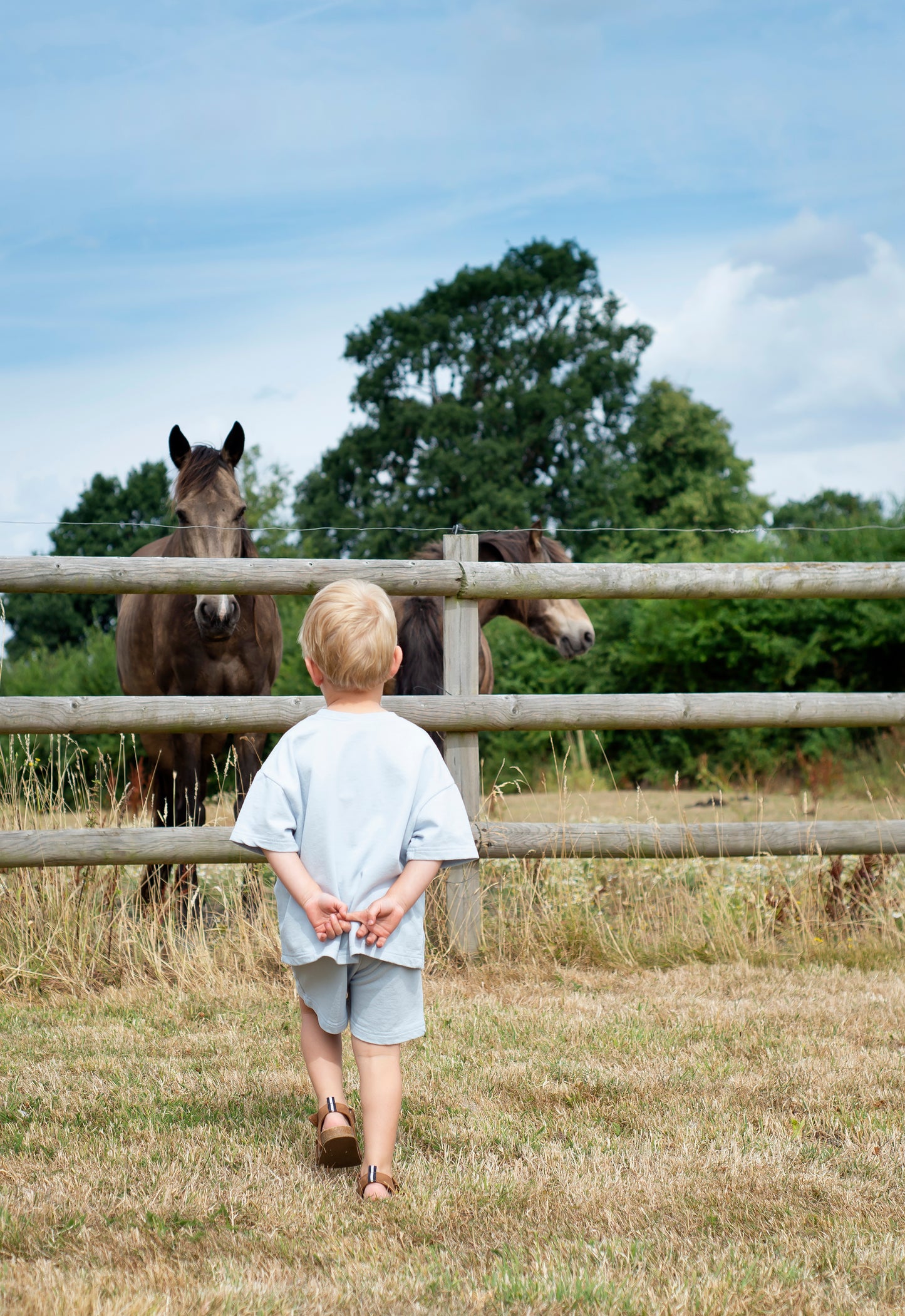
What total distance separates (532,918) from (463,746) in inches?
30.7

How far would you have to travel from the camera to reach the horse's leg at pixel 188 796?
5.11m

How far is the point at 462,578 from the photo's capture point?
4.61m

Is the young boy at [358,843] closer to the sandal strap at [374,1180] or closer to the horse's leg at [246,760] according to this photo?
the sandal strap at [374,1180]

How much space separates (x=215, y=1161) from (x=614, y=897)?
9.25 feet

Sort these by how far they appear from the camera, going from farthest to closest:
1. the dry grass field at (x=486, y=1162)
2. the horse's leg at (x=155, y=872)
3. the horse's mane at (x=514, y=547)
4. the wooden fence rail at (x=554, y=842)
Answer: the horse's mane at (x=514, y=547) → the horse's leg at (x=155, y=872) → the wooden fence rail at (x=554, y=842) → the dry grass field at (x=486, y=1162)

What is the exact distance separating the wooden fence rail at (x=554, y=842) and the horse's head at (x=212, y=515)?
112 cm

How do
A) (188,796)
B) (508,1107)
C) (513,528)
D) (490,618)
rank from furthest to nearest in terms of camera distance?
(513,528)
(490,618)
(188,796)
(508,1107)

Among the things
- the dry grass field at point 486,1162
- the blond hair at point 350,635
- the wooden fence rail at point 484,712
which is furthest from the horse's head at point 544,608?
the blond hair at point 350,635

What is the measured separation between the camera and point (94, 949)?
4.48m

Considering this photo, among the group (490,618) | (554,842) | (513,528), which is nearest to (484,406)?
(513,528)

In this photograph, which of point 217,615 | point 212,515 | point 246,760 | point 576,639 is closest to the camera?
point 217,615

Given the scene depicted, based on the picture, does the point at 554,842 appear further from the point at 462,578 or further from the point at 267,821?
the point at 267,821

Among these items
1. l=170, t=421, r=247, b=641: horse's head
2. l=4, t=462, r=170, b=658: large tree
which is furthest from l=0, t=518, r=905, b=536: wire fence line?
l=4, t=462, r=170, b=658: large tree

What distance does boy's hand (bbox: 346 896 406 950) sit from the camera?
8.00ft
